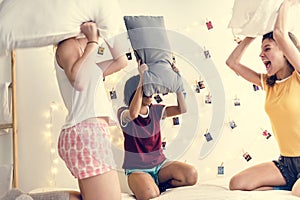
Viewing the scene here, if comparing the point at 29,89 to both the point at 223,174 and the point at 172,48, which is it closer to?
the point at 172,48

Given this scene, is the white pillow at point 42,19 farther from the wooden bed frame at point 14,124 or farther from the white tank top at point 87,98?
the wooden bed frame at point 14,124

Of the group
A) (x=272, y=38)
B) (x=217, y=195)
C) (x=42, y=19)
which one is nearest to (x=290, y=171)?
(x=217, y=195)

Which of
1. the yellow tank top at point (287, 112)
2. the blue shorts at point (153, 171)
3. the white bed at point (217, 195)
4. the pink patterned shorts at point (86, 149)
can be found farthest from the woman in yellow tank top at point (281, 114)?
the pink patterned shorts at point (86, 149)

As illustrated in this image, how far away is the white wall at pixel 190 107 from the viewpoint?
2104mm

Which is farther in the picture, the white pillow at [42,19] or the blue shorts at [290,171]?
the blue shorts at [290,171]

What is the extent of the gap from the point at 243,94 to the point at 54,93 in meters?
0.89

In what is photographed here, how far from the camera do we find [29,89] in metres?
2.12

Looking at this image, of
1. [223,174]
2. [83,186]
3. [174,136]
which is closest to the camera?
[83,186]

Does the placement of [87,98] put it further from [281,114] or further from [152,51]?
[281,114]

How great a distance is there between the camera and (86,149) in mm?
1414

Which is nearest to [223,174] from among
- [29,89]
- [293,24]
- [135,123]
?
[135,123]

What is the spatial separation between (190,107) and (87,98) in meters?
0.71

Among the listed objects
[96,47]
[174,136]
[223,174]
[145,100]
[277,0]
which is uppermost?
[277,0]

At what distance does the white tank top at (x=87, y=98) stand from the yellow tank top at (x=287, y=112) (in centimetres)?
65
